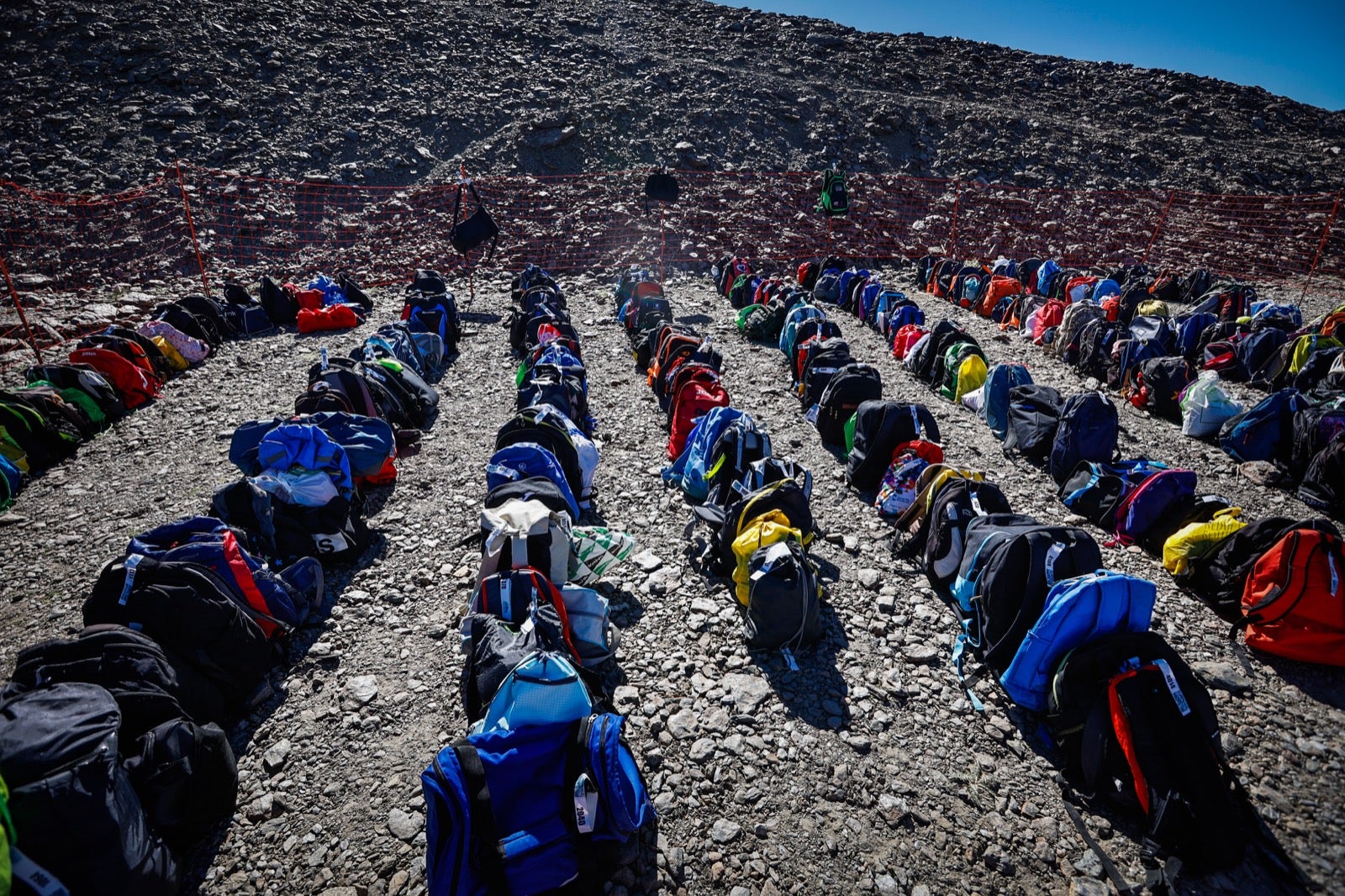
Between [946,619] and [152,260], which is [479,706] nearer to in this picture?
[946,619]

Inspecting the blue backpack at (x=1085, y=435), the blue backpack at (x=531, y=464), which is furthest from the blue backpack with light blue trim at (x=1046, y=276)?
the blue backpack at (x=531, y=464)

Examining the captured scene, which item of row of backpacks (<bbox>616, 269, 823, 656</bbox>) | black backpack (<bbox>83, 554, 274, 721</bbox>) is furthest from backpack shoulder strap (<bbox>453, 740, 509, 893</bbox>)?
row of backpacks (<bbox>616, 269, 823, 656</bbox>)

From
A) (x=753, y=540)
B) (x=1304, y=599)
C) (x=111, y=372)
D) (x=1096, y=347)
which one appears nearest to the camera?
(x=1304, y=599)

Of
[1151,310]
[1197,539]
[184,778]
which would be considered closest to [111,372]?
[184,778]

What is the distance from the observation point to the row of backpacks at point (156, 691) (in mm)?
2395

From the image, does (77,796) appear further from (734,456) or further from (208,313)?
(208,313)

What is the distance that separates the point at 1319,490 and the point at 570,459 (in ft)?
24.8

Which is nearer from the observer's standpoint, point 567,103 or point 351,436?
point 351,436

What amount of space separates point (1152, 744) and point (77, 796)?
16.7 ft

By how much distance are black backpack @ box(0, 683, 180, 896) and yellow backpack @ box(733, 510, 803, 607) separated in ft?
11.8

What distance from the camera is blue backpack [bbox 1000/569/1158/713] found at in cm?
347

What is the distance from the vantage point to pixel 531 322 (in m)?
9.84

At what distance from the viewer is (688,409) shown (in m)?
6.96

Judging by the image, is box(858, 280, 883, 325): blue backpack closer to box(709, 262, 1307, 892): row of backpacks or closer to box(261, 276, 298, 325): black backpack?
box(709, 262, 1307, 892): row of backpacks
